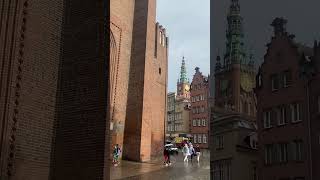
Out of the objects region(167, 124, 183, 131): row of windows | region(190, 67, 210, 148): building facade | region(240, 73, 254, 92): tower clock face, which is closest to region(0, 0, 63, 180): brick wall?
region(190, 67, 210, 148): building facade

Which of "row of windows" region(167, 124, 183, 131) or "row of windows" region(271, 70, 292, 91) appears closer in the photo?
"row of windows" region(271, 70, 292, 91)

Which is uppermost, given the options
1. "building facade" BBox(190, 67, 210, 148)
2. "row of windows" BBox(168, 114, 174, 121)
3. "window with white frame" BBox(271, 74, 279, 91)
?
"row of windows" BBox(168, 114, 174, 121)

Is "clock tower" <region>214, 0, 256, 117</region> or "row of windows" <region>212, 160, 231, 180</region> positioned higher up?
"clock tower" <region>214, 0, 256, 117</region>

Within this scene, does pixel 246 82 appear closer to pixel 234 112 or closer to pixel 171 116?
pixel 234 112

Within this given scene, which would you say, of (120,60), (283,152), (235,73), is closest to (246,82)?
(235,73)

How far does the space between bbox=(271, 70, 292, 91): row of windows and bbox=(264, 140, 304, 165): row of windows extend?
0.91 ft

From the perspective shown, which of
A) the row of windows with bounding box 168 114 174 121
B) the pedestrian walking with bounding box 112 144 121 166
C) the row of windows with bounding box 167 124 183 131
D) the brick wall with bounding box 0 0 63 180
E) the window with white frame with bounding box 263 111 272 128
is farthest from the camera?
the row of windows with bounding box 168 114 174 121

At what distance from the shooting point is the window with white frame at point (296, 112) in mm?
2232

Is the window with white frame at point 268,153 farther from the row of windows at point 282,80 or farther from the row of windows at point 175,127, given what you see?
the row of windows at point 175,127

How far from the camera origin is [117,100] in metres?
23.5

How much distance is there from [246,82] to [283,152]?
521 mm

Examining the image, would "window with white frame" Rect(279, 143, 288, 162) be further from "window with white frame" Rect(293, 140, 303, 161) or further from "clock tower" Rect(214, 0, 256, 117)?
"clock tower" Rect(214, 0, 256, 117)

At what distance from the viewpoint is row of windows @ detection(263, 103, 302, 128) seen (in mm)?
2244

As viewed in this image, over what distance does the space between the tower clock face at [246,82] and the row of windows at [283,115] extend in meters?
0.21
